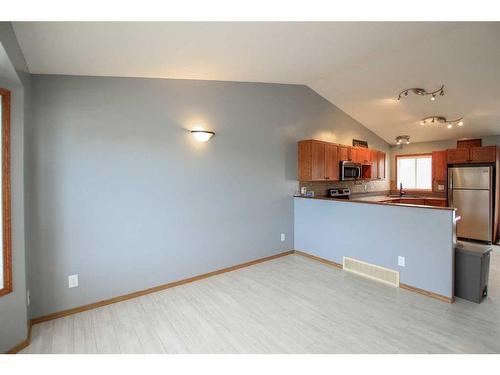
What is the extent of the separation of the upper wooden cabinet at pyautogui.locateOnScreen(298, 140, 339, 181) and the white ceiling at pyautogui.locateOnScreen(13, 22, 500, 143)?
1.04m

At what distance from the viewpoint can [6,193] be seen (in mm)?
1981

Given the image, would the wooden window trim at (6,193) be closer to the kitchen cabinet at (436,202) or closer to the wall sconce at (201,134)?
the wall sconce at (201,134)

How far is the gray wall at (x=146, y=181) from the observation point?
2.47 metres

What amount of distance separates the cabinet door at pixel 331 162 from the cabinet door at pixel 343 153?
0.15m

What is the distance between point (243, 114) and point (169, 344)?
296 cm

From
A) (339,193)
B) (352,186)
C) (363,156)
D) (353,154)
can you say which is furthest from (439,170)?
(339,193)

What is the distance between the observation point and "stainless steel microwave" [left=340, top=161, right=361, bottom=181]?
489 cm

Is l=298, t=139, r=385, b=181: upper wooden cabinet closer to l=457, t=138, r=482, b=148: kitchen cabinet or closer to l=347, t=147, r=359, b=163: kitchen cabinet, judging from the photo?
l=347, t=147, r=359, b=163: kitchen cabinet

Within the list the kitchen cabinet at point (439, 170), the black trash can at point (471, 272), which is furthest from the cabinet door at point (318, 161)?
the kitchen cabinet at point (439, 170)

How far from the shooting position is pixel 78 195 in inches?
102

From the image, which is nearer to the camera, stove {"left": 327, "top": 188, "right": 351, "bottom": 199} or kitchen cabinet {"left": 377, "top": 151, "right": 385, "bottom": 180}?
stove {"left": 327, "top": 188, "right": 351, "bottom": 199}

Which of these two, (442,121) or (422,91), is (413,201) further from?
(422,91)

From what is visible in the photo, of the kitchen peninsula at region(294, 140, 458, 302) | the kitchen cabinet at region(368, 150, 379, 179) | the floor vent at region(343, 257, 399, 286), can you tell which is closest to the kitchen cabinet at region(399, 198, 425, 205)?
the kitchen peninsula at region(294, 140, 458, 302)

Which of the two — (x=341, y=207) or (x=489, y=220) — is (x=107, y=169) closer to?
(x=341, y=207)
